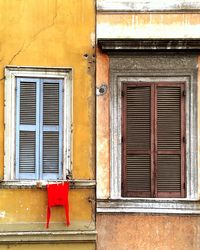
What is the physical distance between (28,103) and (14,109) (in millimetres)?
219

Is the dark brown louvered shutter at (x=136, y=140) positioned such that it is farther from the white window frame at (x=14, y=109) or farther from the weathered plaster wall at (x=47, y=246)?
the weathered plaster wall at (x=47, y=246)

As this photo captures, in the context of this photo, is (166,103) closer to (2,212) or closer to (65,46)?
(65,46)

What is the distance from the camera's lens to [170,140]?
748cm

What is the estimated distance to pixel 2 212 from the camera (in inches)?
285

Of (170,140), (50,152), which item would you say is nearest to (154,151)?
(170,140)

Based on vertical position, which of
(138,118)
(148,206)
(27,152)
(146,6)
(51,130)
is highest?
(146,6)

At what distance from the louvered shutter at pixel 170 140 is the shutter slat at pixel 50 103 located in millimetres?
1467

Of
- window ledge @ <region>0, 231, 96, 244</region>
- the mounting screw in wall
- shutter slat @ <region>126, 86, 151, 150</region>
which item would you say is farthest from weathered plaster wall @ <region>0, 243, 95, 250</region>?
the mounting screw in wall

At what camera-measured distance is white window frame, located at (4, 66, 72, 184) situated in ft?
24.0

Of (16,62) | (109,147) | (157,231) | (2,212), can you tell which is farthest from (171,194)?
(16,62)

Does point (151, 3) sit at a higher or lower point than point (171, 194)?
higher

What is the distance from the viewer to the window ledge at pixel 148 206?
24.1 ft

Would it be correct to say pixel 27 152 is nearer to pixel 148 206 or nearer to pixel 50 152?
pixel 50 152

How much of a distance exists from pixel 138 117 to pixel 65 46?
147 cm
